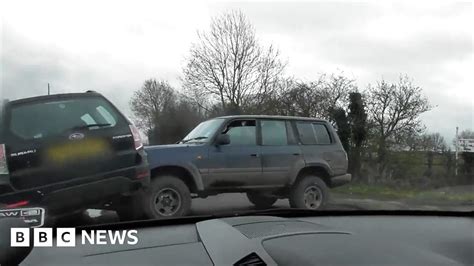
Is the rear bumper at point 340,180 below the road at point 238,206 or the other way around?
the other way around

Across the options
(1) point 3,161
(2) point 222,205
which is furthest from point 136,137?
(1) point 3,161

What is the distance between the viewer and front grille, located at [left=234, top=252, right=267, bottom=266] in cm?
209

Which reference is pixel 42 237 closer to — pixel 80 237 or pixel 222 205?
pixel 80 237

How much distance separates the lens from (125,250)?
2.48 metres

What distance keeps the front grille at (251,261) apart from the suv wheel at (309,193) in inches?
134

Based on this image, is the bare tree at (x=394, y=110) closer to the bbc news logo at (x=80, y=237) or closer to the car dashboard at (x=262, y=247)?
the car dashboard at (x=262, y=247)

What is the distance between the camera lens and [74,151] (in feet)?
13.9

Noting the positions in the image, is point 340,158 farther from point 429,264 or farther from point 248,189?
point 429,264

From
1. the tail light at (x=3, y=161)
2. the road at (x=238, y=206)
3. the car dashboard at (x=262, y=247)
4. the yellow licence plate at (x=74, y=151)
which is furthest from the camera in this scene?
the yellow licence plate at (x=74, y=151)

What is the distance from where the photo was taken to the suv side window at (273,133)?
612cm

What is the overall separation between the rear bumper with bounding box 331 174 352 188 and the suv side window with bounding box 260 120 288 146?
0.74 meters

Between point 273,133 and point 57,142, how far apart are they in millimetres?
2845

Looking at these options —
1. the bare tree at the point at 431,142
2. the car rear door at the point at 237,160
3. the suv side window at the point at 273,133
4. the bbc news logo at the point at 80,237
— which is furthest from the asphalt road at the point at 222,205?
the bbc news logo at the point at 80,237

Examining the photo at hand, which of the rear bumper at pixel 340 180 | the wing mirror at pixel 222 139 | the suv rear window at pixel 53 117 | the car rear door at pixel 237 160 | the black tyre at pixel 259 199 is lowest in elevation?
the black tyre at pixel 259 199
